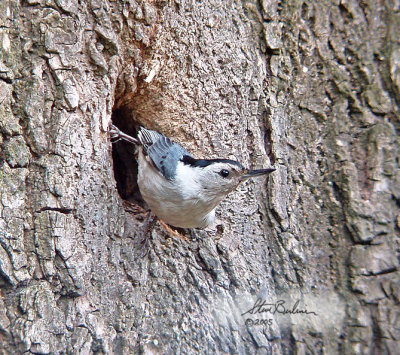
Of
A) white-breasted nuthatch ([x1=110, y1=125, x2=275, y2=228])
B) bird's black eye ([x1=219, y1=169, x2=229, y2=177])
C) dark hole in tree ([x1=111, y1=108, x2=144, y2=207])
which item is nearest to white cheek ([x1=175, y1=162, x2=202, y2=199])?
white-breasted nuthatch ([x1=110, y1=125, x2=275, y2=228])

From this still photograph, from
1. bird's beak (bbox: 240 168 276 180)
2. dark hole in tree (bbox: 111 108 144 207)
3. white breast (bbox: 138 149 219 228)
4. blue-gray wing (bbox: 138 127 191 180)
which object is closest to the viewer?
bird's beak (bbox: 240 168 276 180)

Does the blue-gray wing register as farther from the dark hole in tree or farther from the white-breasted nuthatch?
the dark hole in tree

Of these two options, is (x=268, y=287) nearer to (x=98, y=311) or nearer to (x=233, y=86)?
(x=98, y=311)

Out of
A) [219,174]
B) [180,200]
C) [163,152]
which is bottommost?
[180,200]

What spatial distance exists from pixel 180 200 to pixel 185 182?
0.39 ft

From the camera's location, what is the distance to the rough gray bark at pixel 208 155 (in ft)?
6.77

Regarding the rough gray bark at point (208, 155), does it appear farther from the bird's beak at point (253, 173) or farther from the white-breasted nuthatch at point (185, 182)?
the bird's beak at point (253, 173)

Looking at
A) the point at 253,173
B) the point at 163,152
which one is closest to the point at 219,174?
the point at 253,173

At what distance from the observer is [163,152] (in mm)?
2699

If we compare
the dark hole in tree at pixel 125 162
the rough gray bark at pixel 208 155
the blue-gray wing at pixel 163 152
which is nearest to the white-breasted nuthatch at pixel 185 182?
the blue-gray wing at pixel 163 152

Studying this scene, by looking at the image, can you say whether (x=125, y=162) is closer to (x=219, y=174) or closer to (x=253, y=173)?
(x=219, y=174)

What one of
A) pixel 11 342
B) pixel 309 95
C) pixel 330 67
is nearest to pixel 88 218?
pixel 11 342

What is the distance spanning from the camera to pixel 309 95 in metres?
2.62

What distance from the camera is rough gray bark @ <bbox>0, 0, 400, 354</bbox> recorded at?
6.77 feet
